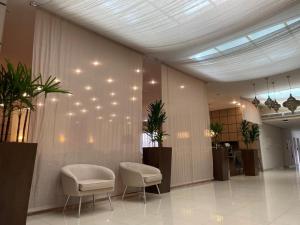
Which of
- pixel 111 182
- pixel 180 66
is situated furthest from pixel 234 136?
pixel 111 182

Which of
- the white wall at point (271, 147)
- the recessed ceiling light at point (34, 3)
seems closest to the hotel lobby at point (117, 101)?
the recessed ceiling light at point (34, 3)

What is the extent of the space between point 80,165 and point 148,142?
88.1 inches

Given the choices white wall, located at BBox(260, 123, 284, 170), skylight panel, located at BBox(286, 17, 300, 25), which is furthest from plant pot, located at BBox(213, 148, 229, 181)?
white wall, located at BBox(260, 123, 284, 170)

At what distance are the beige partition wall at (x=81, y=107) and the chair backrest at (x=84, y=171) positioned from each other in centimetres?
22

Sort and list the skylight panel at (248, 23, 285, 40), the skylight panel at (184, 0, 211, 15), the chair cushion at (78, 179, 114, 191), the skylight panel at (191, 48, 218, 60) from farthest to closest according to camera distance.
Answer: the skylight panel at (191, 48, 218, 60), the skylight panel at (248, 23, 285, 40), the skylight panel at (184, 0, 211, 15), the chair cushion at (78, 179, 114, 191)

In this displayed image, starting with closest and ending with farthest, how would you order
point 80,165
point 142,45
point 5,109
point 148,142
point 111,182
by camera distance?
point 5,109, point 111,182, point 80,165, point 142,45, point 148,142

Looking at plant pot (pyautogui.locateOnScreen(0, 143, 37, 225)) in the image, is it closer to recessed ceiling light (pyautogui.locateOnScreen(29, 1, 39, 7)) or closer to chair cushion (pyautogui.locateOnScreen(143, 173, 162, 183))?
chair cushion (pyautogui.locateOnScreen(143, 173, 162, 183))

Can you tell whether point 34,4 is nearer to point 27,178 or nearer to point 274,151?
point 27,178

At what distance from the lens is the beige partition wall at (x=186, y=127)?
698 centimetres

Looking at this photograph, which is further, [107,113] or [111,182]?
[107,113]

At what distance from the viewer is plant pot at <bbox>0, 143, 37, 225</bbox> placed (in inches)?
103

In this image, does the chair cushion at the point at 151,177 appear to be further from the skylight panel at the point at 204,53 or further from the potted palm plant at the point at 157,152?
the skylight panel at the point at 204,53

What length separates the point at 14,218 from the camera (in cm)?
268

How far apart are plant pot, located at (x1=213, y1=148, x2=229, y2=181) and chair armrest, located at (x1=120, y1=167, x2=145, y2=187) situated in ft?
14.8
